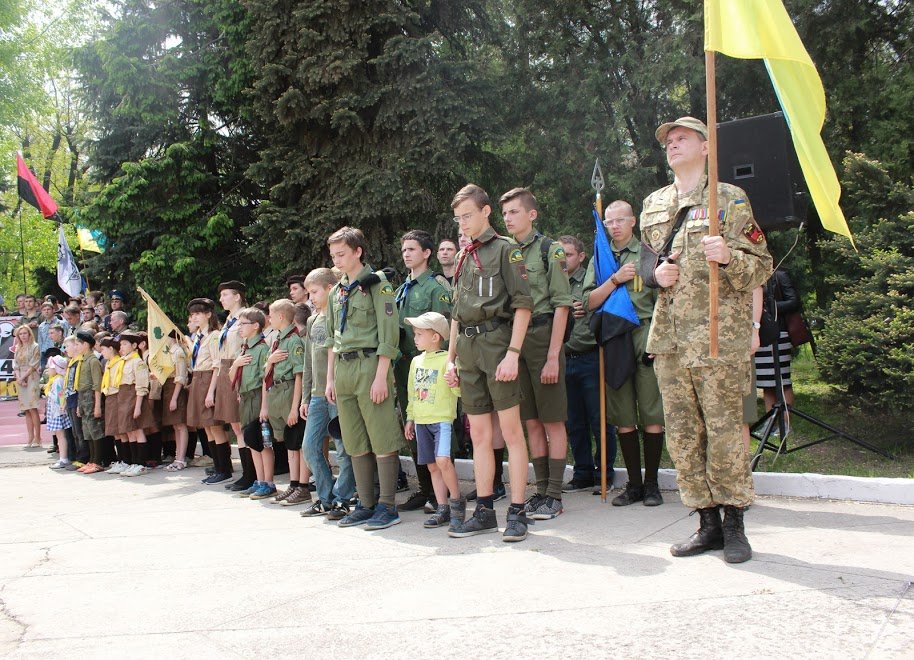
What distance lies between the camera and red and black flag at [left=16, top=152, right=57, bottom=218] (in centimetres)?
1939

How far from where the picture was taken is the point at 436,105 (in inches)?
439

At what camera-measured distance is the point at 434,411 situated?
19.7 feet

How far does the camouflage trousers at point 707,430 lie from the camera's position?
4488 mm

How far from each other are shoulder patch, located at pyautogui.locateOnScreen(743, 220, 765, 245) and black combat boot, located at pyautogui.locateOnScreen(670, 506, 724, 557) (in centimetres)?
151

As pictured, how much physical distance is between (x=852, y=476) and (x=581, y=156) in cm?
656

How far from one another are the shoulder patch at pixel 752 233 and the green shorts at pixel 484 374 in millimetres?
1659

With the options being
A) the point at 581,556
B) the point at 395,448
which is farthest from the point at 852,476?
the point at 395,448

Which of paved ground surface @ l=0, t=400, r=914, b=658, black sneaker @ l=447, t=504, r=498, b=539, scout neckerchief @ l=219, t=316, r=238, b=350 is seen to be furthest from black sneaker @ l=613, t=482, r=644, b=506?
scout neckerchief @ l=219, t=316, r=238, b=350

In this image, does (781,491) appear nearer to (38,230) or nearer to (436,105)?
(436,105)

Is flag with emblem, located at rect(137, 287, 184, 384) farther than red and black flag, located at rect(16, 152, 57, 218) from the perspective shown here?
No

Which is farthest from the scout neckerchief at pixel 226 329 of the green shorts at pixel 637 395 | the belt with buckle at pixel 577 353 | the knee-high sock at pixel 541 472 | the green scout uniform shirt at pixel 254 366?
the green shorts at pixel 637 395

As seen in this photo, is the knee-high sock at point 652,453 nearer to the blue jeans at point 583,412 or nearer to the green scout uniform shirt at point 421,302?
the blue jeans at point 583,412

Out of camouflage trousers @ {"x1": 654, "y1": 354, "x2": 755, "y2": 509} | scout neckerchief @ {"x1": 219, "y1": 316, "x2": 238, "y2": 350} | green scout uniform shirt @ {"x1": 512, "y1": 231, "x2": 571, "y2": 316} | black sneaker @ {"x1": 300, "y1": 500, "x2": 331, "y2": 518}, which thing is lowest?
black sneaker @ {"x1": 300, "y1": 500, "x2": 331, "y2": 518}

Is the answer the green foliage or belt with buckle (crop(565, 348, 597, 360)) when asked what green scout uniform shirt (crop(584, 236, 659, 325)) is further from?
the green foliage
